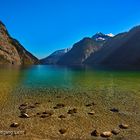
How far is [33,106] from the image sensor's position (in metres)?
27.8

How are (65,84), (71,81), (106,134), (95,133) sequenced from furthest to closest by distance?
1. (71,81)
2. (65,84)
3. (95,133)
4. (106,134)

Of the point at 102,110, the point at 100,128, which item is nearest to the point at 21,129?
the point at 100,128

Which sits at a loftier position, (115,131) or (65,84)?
(65,84)

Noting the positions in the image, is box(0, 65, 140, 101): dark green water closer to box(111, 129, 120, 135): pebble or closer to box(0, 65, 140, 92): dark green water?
box(0, 65, 140, 92): dark green water

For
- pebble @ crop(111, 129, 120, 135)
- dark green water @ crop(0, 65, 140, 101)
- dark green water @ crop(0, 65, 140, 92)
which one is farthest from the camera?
dark green water @ crop(0, 65, 140, 92)

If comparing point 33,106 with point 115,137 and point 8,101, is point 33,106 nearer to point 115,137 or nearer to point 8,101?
point 8,101

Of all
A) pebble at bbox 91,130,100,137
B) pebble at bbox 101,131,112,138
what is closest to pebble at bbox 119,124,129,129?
pebble at bbox 101,131,112,138

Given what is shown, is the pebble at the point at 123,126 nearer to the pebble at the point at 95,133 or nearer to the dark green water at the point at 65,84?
the pebble at the point at 95,133

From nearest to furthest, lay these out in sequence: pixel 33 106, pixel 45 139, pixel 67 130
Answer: pixel 45 139 → pixel 67 130 → pixel 33 106

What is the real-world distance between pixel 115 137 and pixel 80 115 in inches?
266

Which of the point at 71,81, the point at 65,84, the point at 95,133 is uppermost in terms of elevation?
the point at 71,81

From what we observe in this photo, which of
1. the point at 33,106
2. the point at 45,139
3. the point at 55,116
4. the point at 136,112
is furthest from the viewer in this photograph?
the point at 33,106

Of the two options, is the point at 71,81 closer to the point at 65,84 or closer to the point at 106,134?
→ the point at 65,84

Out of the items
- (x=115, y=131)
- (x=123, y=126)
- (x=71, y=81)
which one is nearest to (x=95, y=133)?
(x=115, y=131)
